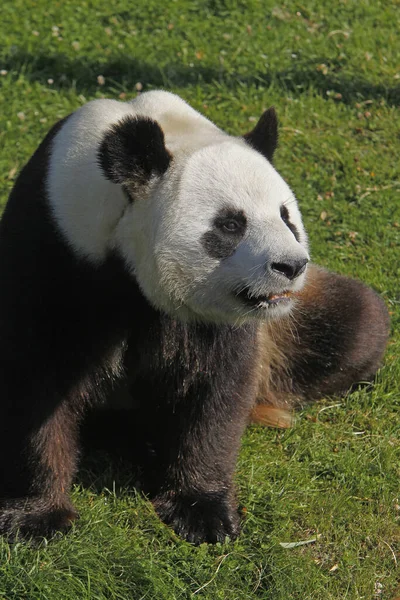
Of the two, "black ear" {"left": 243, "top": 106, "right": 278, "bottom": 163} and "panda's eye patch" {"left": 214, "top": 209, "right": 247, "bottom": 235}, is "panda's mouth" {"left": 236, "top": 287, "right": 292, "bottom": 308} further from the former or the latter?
"black ear" {"left": 243, "top": 106, "right": 278, "bottom": 163}

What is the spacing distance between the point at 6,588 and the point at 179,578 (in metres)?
0.72

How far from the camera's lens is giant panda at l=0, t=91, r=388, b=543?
380 cm

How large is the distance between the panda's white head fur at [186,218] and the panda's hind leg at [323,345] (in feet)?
4.48

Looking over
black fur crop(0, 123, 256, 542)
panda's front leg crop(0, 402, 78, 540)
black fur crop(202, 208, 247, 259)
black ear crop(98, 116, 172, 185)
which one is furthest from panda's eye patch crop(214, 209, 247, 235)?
panda's front leg crop(0, 402, 78, 540)

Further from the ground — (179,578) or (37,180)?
(37,180)

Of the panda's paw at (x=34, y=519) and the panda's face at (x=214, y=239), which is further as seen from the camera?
the panda's paw at (x=34, y=519)

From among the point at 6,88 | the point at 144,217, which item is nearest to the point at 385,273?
the point at 144,217

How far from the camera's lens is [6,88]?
25.0 ft

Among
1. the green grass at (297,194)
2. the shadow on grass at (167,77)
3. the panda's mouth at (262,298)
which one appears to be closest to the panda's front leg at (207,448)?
the green grass at (297,194)

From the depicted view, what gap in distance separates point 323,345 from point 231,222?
1809 millimetres

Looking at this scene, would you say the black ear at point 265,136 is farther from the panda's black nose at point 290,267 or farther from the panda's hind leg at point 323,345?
the panda's hind leg at point 323,345

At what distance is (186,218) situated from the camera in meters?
3.79

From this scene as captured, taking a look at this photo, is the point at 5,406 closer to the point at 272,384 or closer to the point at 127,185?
the point at 127,185

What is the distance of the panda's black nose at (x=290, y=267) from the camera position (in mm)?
3693
